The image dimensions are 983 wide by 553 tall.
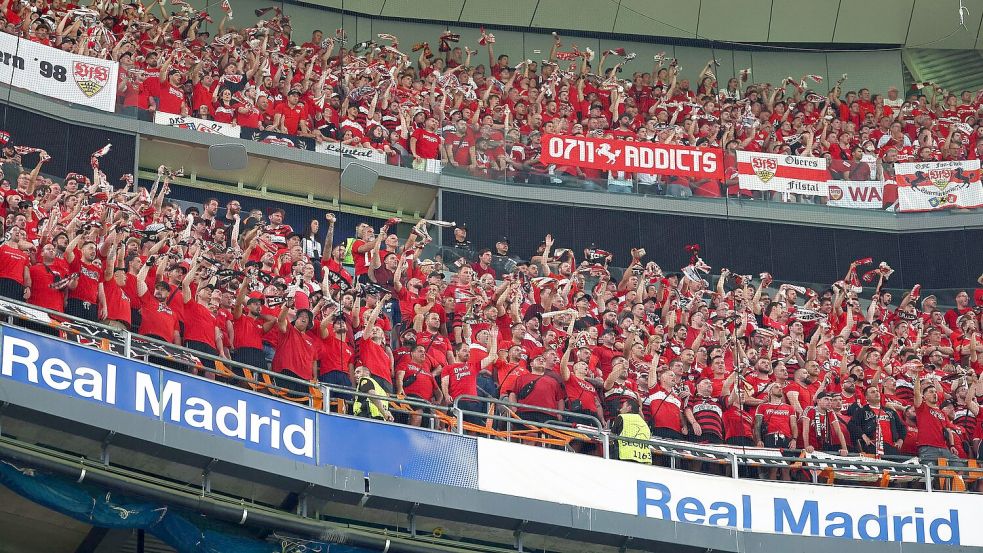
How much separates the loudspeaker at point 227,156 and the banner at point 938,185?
884 cm

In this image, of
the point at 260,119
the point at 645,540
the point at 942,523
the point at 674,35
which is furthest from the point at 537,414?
the point at 674,35

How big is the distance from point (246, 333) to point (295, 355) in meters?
0.49

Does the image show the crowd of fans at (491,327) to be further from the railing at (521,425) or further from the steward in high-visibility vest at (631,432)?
the railing at (521,425)

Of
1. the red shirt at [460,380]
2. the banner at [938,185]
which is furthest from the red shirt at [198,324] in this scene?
the banner at [938,185]

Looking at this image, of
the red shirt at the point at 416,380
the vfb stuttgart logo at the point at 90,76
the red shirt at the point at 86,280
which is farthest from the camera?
the vfb stuttgart logo at the point at 90,76

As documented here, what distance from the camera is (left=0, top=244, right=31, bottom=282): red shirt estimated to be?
Answer: 12.9m

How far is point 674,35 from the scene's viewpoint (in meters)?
25.0

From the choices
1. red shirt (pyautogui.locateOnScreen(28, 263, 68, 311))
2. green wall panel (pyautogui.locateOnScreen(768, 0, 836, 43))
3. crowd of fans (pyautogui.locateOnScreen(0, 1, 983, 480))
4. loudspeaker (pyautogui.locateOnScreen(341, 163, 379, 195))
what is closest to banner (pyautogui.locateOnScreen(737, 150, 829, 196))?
crowd of fans (pyautogui.locateOnScreen(0, 1, 983, 480))

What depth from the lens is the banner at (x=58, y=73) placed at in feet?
55.1

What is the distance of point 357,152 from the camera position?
1948cm

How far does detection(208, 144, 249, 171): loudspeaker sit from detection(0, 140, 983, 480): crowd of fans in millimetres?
674

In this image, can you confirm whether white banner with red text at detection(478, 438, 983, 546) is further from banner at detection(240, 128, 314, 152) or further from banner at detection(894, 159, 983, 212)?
banner at detection(894, 159, 983, 212)

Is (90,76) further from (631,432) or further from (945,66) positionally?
(945,66)

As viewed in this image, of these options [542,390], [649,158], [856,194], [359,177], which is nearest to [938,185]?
[856,194]
